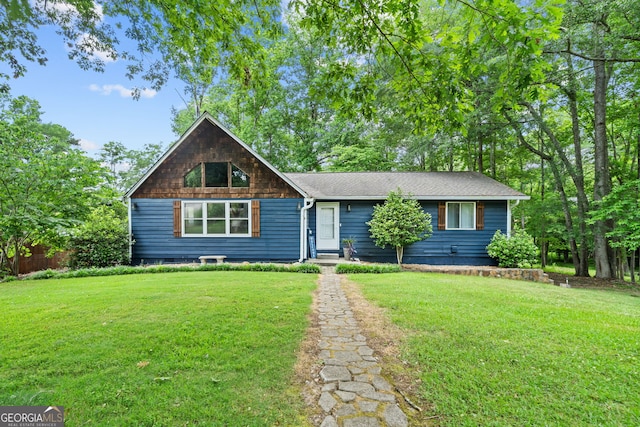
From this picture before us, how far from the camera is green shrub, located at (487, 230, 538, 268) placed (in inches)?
380

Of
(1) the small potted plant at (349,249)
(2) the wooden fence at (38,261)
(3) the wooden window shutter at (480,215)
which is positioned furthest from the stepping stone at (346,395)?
(2) the wooden fence at (38,261)

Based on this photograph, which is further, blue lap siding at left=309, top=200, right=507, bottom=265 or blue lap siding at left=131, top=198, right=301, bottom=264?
blue lap siding at left=309, top=200, right=507, bottom=265

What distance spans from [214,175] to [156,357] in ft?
27.4

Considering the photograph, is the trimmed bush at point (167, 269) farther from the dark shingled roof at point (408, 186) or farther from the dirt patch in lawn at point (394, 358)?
the dirt patch in lawn at point (394, 358)

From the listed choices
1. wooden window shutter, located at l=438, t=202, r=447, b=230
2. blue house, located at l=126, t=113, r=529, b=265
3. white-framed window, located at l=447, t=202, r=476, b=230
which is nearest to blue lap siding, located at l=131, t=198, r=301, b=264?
blue house, located at l=126, t=113, r=529, b=265

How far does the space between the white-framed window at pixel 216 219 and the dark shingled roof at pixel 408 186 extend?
2.62 m

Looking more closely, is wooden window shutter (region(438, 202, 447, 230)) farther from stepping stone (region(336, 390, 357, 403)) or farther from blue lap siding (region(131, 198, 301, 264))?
stepping stone (region(336, 390, 357, 403))

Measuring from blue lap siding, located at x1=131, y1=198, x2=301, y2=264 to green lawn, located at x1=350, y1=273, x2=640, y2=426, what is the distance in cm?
567

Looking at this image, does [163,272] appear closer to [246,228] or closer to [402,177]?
[246,228]

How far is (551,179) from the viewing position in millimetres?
13734

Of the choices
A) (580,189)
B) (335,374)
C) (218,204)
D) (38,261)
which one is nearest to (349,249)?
(218,204)

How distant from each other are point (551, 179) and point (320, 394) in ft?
53.8

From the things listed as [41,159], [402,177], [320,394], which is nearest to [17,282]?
[41,159]

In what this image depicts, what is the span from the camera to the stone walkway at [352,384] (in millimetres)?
2027
